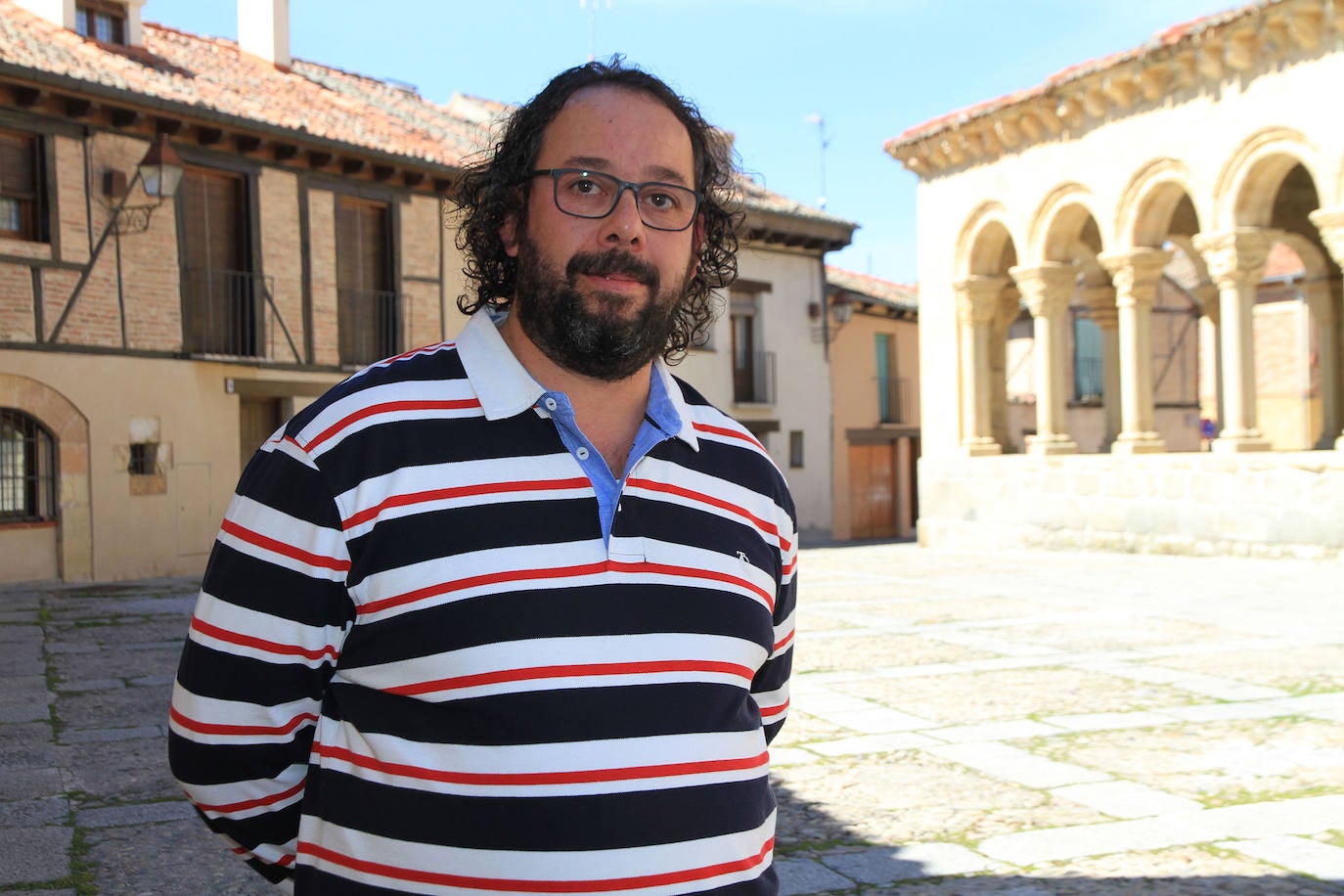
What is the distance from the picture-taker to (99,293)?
1307cm

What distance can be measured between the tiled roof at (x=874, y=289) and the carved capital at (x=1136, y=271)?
950cm

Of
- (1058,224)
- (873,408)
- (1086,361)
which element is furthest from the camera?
(1086,361)

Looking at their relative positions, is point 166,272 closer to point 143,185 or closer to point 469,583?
point 143,185

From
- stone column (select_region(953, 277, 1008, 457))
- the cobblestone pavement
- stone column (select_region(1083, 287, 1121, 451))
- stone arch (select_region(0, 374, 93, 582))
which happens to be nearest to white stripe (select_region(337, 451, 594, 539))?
the cobblestone pavement

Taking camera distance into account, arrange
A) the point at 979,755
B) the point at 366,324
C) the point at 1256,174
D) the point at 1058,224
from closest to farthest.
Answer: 1. the point at 979,755
2. the point at 1256,174
3. the point at 1058,224
4. the point at 366,324

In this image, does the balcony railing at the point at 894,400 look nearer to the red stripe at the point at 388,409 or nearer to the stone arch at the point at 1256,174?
the stone arch at the point at 1256,174

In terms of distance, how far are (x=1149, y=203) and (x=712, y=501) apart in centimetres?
1312

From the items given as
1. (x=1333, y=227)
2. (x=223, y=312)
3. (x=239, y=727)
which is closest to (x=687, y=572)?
(x=239, y=727)

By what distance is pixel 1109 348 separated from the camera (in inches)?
613

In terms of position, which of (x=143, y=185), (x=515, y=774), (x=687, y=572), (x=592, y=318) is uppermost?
(x=143, y=185)

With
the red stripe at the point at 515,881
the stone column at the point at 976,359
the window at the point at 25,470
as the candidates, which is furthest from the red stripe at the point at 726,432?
the stone column at the point at 976,359

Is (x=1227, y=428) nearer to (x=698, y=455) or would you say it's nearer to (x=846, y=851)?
(x=846, y=851)

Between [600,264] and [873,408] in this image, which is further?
[873,408]

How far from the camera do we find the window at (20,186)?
12500 mm
